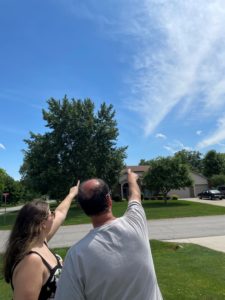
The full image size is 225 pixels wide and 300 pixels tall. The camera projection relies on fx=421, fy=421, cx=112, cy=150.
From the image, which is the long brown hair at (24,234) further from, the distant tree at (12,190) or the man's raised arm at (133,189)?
the distant tree at (12,190)

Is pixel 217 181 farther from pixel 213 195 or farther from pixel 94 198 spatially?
pixel 94 198

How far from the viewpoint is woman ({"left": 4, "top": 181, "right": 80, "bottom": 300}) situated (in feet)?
9.10

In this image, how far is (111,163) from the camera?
4306 cm

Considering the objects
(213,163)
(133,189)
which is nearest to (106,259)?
(133,189)

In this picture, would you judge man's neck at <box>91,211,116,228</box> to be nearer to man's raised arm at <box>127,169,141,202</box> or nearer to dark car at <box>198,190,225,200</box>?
man's raised arm at <box>127,169,141,202</box>

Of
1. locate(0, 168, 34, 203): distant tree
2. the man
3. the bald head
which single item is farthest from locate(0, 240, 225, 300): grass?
locate(0, 168, 34, 203): distant tree

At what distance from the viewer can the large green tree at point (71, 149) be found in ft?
134

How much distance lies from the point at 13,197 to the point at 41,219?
82.2 meters

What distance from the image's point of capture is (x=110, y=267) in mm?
2479

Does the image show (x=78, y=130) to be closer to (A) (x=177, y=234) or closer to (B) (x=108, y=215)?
(A) (x=177, y=234)

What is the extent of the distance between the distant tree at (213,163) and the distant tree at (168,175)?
43.2 metres

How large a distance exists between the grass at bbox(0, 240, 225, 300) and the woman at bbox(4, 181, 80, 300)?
182 inches

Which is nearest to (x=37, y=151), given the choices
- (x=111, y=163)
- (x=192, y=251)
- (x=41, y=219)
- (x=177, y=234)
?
(x=111, y=163)

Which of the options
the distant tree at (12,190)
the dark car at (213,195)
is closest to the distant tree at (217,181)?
the dark car at (213,195)
